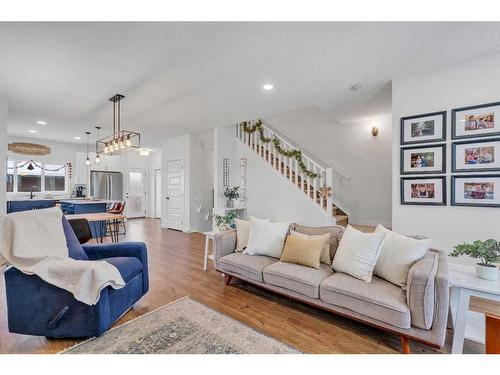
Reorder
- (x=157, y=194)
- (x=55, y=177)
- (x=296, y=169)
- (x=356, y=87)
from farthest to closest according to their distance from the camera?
(x=157, y=194), (x=55, y=177), (x=296, y=169), (x=356, y=87)

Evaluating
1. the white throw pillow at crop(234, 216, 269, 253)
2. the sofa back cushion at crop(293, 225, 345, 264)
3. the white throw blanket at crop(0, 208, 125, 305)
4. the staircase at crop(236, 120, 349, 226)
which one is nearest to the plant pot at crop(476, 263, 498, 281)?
the sofa back cushion at crop(293, 225, 345, 264)

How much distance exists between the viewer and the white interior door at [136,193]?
9.08 m

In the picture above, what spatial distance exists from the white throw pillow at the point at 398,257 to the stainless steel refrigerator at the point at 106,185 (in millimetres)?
8786

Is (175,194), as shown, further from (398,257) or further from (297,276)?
(398,257)

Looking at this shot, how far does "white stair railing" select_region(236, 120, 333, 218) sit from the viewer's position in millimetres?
4465

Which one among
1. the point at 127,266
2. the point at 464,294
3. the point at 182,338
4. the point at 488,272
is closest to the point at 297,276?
the point at 182,338

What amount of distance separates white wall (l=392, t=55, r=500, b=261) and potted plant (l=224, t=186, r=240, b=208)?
130 inches

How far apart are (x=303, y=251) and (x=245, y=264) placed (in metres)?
0.65

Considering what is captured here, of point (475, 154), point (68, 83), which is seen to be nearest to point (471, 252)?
point (475, 154)

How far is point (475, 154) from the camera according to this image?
8.51ft

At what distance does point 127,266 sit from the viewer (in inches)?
89.5

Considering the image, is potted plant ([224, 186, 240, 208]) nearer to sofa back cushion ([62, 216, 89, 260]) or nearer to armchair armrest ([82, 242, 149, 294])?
armchair armrest ([82, 242, 149, 294])

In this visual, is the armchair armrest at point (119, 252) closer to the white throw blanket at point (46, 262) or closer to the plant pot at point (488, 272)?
the white throw blanket at point (46, 262)
